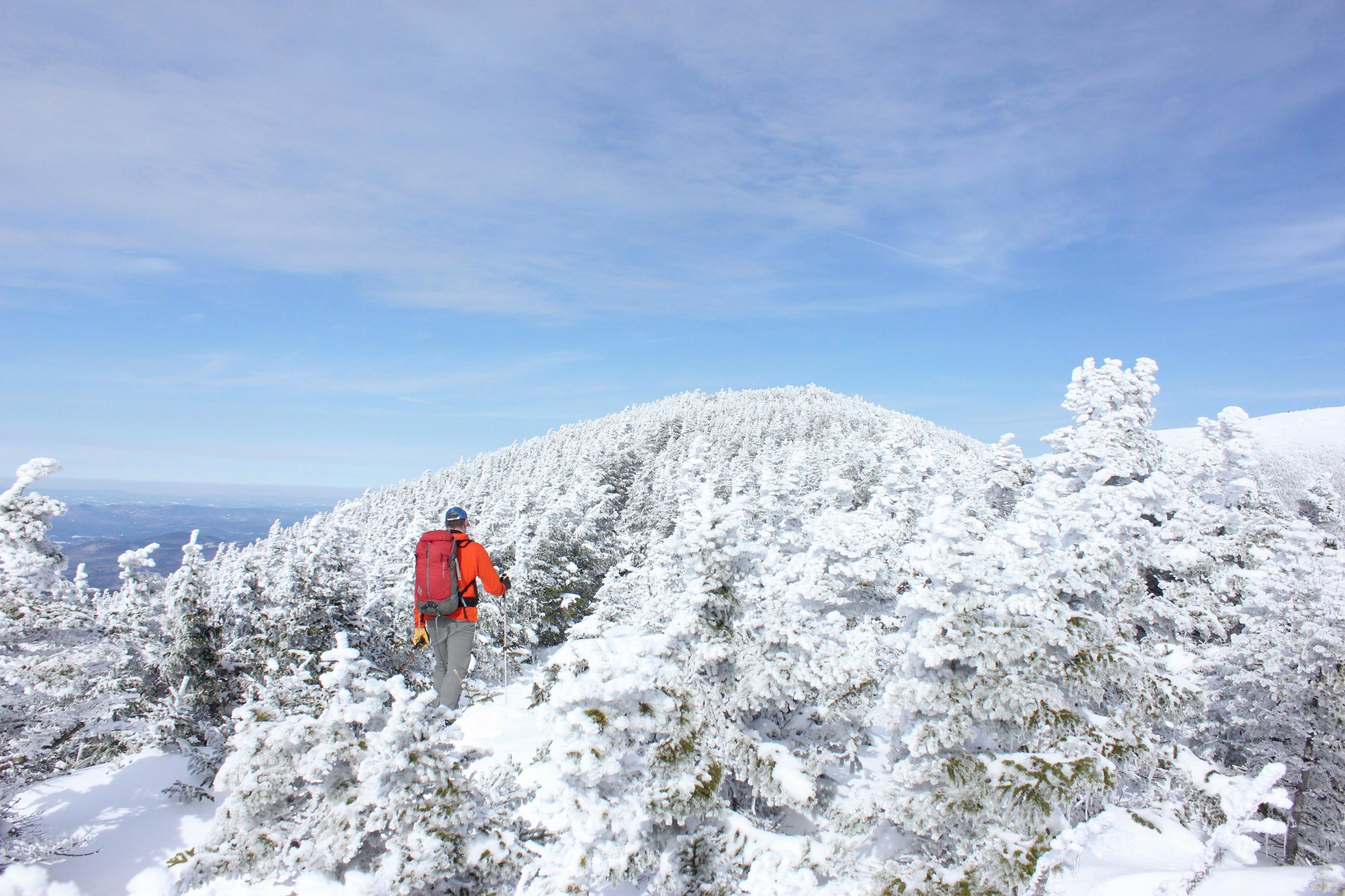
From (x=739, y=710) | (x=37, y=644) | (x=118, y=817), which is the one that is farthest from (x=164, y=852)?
(x=739, y=710)

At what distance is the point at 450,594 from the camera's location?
29.4 ft

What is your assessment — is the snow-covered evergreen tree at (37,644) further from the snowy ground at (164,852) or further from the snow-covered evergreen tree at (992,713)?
the snow-covered evergreen tree at (992,713)

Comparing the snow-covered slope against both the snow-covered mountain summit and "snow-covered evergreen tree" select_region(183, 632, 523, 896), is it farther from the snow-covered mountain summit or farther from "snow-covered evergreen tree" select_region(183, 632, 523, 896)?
"snow-covered evergreen tree" select_region(183, 632, 523, 896)

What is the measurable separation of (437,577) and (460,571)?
320mm

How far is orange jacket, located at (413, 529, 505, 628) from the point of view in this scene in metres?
8.93

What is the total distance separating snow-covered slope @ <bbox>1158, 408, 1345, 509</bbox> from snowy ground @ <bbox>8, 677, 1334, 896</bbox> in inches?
5449

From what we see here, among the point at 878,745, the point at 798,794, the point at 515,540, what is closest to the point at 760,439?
the point at 515,540

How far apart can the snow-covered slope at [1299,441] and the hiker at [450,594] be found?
14602 centimetres

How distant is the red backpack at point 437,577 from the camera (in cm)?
895

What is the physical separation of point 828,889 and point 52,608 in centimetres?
1105

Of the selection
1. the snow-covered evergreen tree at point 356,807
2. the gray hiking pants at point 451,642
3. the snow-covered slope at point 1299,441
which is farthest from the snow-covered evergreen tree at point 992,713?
the snow-covered slope at point 1299,441

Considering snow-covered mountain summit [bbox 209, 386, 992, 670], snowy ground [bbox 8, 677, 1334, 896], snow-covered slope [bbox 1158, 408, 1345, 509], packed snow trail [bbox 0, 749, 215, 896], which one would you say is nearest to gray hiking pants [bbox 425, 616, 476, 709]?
snowy ground [bbox 8, 677, 1334, 896]

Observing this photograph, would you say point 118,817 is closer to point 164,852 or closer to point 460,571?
point 164,852

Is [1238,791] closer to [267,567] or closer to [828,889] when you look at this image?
[828,889]
